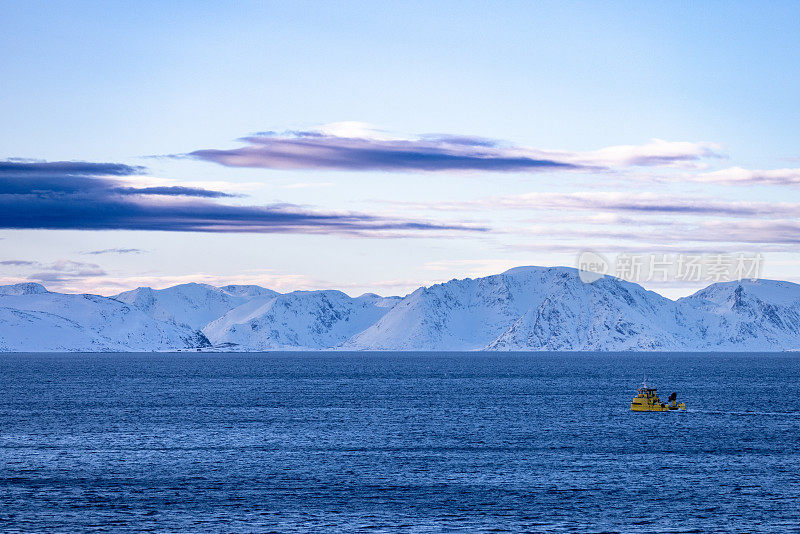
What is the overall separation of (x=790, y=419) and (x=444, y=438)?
54.0 meters

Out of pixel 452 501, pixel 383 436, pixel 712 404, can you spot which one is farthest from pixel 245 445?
pixel 712 404

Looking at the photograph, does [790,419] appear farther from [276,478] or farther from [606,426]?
[276,478]

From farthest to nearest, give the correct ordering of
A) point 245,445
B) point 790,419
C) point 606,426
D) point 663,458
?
point 790,419 < point 606,426 < point 245,445 < point 663,458

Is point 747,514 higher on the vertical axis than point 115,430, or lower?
higher

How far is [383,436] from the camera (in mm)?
110000

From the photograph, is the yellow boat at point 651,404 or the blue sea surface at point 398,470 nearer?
the blue sea surface at point 398,470

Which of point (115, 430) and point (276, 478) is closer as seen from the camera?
point (276, 478)

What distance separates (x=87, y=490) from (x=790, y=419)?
319ft

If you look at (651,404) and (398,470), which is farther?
(651,404)

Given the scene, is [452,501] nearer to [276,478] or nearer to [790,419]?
[276,478]

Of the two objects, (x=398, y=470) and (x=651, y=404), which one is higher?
(x=398, y=470)

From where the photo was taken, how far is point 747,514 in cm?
6366

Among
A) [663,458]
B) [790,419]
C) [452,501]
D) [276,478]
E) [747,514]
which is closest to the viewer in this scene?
[747,514]

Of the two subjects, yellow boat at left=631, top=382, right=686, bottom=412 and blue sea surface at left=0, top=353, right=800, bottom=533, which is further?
yellow boat at left=631, top=382, right=686, bottom=412
